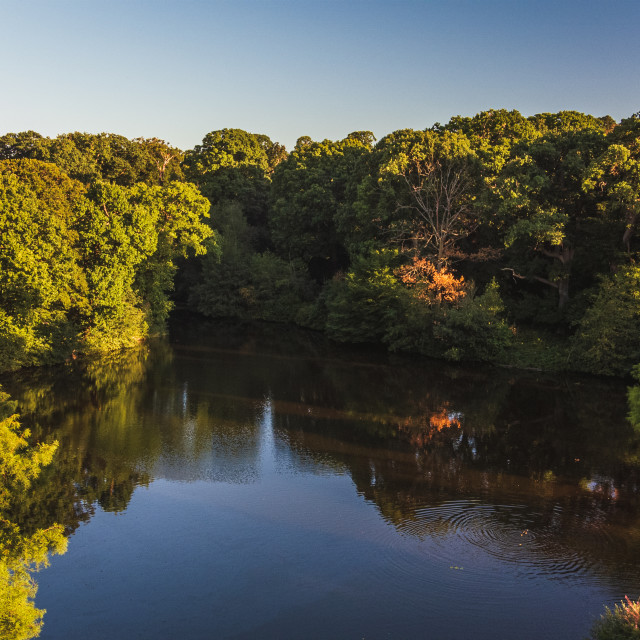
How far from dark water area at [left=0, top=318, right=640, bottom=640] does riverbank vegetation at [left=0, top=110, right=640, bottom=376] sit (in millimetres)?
4218

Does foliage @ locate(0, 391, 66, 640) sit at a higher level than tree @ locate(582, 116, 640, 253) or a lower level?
lower

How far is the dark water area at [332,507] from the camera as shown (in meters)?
12.8

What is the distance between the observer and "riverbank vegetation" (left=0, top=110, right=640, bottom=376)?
103 ft

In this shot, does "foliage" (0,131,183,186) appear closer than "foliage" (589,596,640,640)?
No

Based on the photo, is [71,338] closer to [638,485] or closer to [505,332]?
[505,332]

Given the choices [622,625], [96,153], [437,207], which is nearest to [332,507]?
[622,625]

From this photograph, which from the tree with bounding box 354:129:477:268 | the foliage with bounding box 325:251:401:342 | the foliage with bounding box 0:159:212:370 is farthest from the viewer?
the foliage with bounding box 325:251:401:342

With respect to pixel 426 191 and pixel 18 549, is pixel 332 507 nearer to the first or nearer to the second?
pixel 18 549

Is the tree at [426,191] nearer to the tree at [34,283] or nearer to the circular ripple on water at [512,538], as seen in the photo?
the tree at [34,283]

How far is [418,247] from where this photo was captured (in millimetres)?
41156

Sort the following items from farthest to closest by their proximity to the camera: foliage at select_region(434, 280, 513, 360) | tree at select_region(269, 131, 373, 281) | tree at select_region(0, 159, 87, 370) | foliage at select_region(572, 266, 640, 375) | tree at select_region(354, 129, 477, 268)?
tree at select_region(269, 131, 373, 281)
tree at select_region(354, 129, 477, 268)
foliage at select_region(434, 280, 513, 360)
foliage at select_region(572, 266, 640, 375)
tree at select_region(0, 159, 87, 370)

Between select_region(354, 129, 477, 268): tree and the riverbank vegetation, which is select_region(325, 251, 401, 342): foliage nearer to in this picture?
the riverbank vegetation

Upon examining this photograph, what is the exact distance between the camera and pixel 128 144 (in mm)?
65812

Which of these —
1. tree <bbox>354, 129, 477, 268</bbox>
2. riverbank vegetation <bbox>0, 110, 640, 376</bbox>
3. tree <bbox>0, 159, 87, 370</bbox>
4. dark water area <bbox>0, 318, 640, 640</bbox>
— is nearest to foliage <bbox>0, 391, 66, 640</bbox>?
dark water area <bbox>0, 318, 640, 640</bbox>
